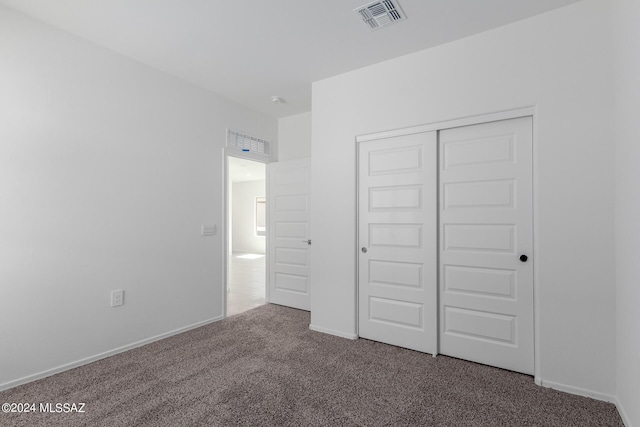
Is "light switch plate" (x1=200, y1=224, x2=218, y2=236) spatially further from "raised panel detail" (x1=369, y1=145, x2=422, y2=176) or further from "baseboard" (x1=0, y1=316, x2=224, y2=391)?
"raised panel detail" (x1=369, y1=145, x2=422, y2=176)

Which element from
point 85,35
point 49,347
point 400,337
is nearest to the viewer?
point 49,347

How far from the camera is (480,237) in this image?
2.63 metres

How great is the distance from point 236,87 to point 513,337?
375cm

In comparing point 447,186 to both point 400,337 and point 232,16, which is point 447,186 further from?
point 232,16

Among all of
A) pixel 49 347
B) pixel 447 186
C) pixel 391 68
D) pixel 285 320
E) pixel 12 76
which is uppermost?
pixel 391 68

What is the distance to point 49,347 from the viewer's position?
248cm

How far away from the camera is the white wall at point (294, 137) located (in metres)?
4.51

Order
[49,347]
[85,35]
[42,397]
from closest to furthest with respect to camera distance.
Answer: [42,397], [49,347], [85,35]

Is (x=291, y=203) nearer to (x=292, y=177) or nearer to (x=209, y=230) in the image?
(x=292, y=177)

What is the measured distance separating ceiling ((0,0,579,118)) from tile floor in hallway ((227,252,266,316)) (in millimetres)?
3043

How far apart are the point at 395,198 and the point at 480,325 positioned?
1.32 metres

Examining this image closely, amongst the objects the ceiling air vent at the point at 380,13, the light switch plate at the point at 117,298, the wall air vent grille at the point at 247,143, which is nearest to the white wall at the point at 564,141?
the ceiling air vent at the point at 380,13

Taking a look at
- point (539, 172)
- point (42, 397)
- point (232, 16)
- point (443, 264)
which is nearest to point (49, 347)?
point (42, 397)

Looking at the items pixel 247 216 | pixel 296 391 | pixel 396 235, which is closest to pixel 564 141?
pixel 396 235
